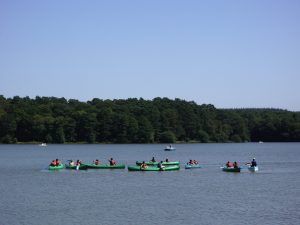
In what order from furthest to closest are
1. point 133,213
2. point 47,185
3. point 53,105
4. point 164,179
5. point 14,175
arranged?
point 53,105
point 14,175
point 164,179
point 47,185
point 133,213

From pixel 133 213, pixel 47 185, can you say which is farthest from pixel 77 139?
pixel 133 213

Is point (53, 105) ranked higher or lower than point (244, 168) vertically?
higher

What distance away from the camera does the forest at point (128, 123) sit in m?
154

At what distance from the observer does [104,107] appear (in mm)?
171750

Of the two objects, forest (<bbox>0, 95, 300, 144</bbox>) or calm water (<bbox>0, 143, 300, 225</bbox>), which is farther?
forest (<bbox>0, 95, 300, 144</bbox>)

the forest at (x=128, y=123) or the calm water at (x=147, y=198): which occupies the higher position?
the forest at (x=128, y=123)

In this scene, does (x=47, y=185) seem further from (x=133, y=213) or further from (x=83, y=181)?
(x=133, y=213)

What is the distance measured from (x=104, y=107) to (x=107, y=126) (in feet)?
42.0

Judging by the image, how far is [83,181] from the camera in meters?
56.8

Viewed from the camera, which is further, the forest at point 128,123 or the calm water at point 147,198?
the forest at point 128,123

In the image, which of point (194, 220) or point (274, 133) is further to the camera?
point (274, 133)

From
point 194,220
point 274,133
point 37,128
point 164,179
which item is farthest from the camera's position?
point 274,133

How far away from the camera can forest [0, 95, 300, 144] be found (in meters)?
154

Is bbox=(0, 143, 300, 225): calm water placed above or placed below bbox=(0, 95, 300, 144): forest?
below
